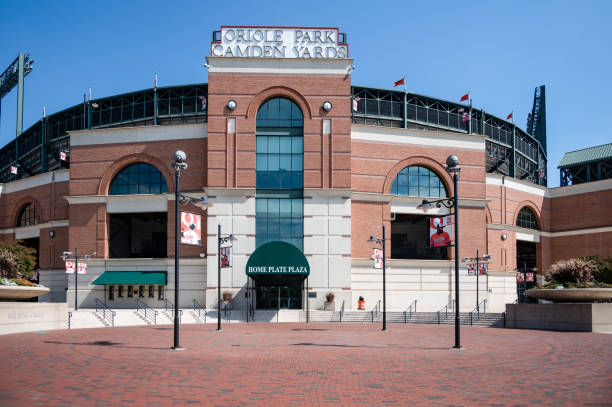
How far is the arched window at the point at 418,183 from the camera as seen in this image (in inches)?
1940

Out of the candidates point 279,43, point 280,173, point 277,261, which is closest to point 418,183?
point 280,173

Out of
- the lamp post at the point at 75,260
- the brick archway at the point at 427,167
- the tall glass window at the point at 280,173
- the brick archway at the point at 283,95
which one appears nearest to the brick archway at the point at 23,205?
the lamp post at the point at 75,260

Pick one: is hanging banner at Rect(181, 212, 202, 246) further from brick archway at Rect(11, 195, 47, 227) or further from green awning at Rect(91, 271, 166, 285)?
brick archway at Rect(11, 195, 47, 227)

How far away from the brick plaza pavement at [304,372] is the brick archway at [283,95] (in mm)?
25581

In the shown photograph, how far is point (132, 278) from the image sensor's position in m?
46.0

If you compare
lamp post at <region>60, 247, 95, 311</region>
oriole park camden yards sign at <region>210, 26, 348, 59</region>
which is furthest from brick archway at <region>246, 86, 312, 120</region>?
lamp post at <region>60, 247, 95, 311</region>

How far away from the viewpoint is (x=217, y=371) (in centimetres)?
1489

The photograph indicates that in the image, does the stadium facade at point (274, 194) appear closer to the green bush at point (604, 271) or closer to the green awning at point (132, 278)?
the green awning at point (132, 278)

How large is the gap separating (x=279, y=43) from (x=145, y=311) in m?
23.0

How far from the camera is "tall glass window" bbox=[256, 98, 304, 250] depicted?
1768 inches

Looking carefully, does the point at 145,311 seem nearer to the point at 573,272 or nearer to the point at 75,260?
the point at 75,260

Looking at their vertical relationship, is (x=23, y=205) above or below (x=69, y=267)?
above

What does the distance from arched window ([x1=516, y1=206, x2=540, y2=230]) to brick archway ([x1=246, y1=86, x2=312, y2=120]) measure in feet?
86.5

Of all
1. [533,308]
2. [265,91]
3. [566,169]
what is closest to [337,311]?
[533,308]
